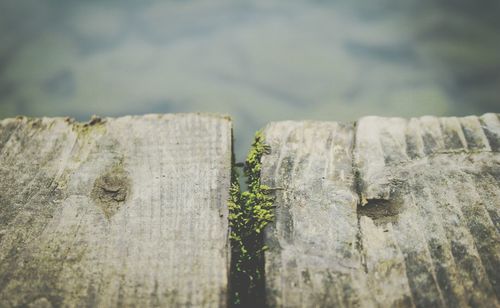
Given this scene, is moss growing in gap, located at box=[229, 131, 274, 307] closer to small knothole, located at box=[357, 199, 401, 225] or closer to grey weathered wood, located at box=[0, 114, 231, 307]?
grey weathered wood, located at box=[0, 114, 231, 307]

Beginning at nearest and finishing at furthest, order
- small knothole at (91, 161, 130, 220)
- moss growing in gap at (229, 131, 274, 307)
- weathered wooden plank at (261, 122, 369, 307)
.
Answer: weathered wooden plank at (261, 122, 369, 307), moss growing in gap at (229, 131, 274, 307), small knothole at (91, 161, 130, 220)

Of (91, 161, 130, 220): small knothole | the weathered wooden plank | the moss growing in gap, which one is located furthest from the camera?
(91, 161, 130, 220): small knothole

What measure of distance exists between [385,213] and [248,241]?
2.30 ft

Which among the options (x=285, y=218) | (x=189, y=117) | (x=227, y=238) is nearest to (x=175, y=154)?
(x=189, y=117)

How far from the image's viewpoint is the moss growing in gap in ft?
5.42

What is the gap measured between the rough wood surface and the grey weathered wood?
316 millimetres

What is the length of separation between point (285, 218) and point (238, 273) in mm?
353

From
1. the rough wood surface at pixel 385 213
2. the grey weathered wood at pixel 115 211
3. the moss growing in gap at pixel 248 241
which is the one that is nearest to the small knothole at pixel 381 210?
the rough wood surface at pixel 385 213

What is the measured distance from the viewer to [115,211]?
69.8 inches

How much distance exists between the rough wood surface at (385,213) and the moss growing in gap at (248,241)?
0.19 feet

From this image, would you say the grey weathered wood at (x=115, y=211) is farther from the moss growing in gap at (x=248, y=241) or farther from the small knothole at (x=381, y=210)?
the small knothole at (x=381, y=210)

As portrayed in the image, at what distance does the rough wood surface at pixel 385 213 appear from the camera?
5.01ft

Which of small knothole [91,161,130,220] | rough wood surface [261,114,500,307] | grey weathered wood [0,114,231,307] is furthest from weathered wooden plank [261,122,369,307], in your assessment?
small knothole [91,161,130,220]

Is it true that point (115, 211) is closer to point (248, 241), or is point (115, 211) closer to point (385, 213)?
point (248, 241)
